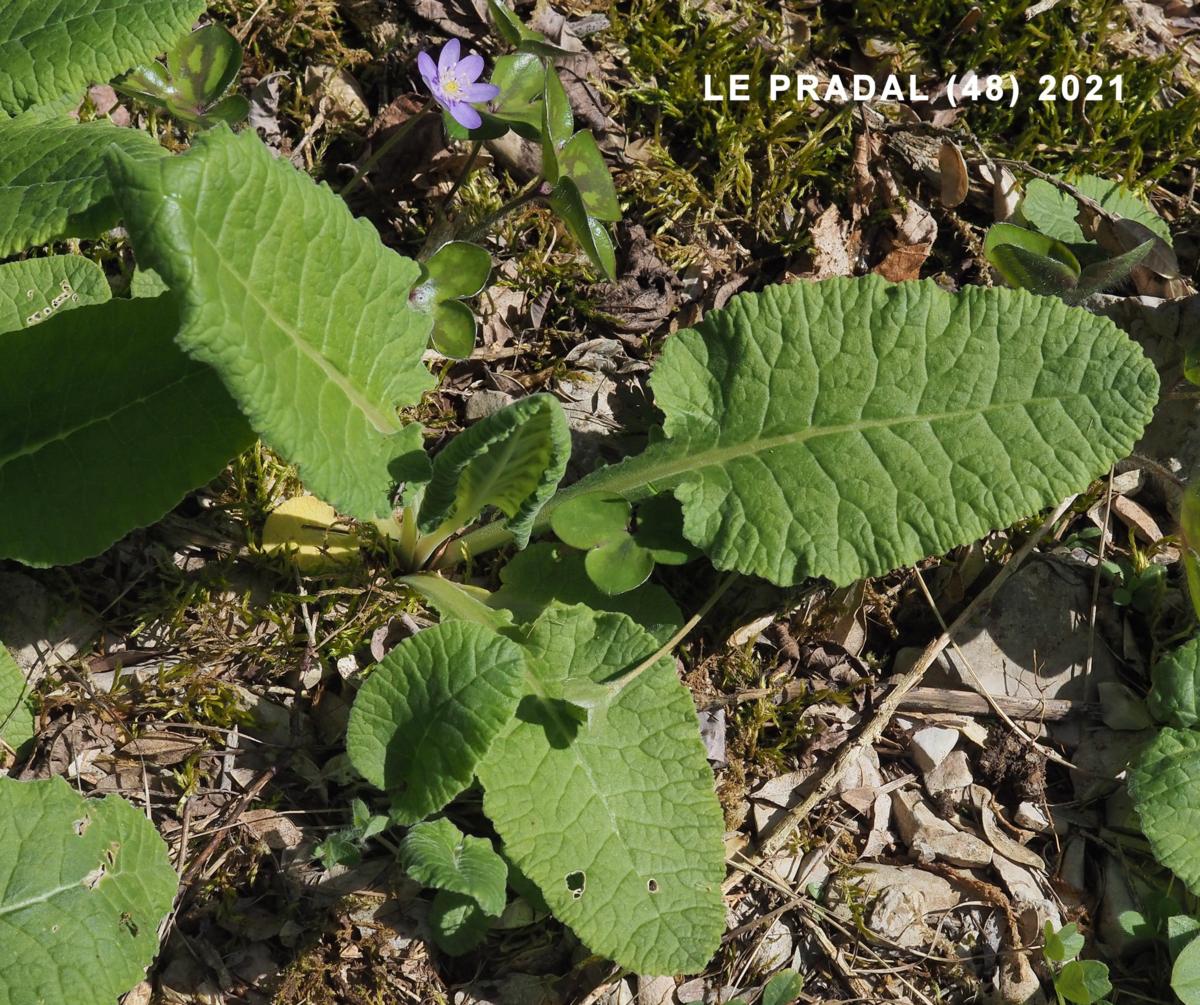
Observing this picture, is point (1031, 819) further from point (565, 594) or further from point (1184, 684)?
point (565, 594)

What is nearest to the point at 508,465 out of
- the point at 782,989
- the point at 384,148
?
the point at 384,148

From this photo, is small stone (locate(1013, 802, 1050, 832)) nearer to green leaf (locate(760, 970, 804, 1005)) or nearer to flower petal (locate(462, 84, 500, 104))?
green leaf (locate(760, 970, 804, 1005))

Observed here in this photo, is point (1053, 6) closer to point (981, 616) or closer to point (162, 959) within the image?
point (981, 616)

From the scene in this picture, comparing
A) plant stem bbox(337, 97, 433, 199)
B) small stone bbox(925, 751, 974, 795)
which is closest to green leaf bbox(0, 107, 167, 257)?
plant stem bbox(337, 97, 433, 199)

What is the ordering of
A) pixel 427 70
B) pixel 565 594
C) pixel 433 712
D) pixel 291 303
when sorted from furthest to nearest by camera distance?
pixel 427 70
pixel 565 594
pixel 433 712
pixel 291 303

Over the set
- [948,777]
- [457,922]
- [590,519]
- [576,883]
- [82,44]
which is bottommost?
[948,777]
